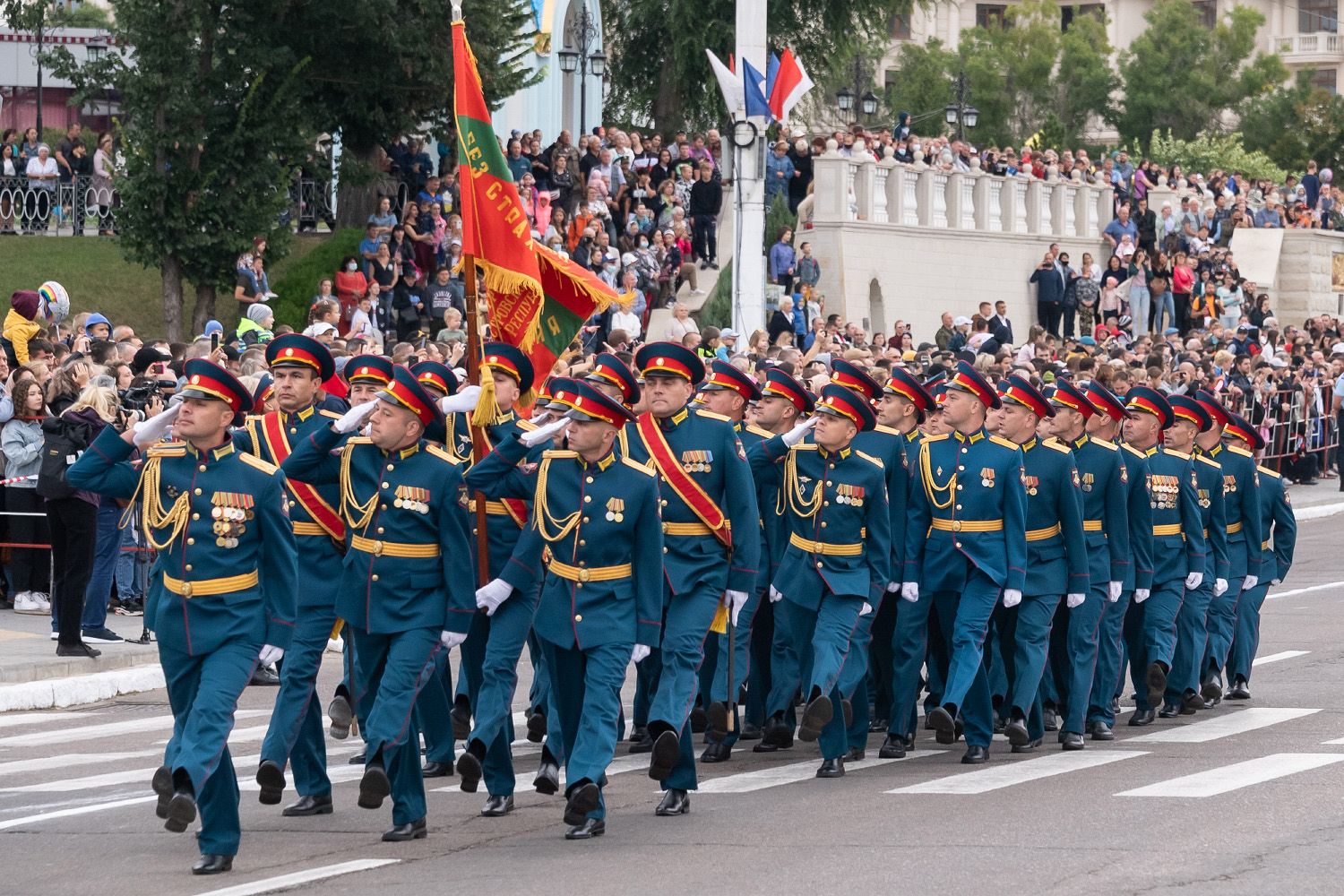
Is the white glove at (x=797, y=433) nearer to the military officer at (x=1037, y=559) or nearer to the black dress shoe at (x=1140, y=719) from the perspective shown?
the military officer at (x=1037, y=559)

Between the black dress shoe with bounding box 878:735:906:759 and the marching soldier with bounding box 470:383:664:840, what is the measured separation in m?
2.76

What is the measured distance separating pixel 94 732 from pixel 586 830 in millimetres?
4953

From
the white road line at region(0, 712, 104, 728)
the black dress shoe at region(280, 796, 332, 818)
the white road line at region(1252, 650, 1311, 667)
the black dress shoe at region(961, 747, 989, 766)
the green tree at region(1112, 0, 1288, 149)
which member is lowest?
the white road line at region(1252, 650, 1311, 667)

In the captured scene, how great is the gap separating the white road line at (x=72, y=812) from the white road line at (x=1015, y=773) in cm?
348

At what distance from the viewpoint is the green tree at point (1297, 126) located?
76812mm

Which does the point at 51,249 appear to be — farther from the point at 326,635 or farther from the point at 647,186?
the point at 326,635

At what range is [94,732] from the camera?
13539 millimetres

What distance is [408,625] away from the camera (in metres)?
9.63

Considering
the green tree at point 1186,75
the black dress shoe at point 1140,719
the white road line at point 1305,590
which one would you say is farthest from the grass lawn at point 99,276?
the green tree at point 1186,75

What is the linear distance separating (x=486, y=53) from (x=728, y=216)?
Result: 25.5 feet

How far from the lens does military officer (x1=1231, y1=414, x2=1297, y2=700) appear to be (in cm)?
1502

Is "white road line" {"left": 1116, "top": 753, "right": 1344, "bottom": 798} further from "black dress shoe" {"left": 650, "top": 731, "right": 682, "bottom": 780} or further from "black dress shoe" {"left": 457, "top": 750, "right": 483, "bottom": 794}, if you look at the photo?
"black dress shoe" {"left": 457, "top": 750, "right": 483, "bottom": 794}

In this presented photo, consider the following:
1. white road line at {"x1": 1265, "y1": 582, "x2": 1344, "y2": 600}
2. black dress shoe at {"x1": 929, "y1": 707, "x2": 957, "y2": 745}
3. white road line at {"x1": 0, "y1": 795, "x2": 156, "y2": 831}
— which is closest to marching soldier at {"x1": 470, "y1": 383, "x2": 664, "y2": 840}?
white road line at {"x1": 0, "y1": 795, "x2": 156, "y2": 831}

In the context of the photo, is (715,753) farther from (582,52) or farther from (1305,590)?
(582,52)
